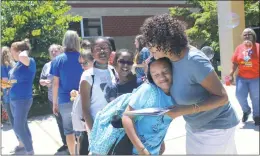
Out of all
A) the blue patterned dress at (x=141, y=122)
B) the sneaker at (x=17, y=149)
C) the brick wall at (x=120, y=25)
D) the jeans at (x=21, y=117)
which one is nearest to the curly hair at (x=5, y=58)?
the jeans at (x=21, y=117)

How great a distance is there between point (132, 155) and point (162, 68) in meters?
0.56

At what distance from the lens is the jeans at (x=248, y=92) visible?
17.3ft

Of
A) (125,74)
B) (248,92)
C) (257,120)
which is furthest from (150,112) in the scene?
(248,92)

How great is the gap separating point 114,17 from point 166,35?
14.9m

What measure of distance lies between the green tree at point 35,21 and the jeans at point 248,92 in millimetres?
4645

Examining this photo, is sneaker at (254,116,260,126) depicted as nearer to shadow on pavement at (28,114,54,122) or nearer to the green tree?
shadow on pavement at (28,114,54,122)

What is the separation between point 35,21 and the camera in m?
8.16

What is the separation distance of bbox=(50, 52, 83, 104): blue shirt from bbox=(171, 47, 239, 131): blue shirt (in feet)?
6.37

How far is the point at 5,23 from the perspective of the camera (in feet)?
25.7

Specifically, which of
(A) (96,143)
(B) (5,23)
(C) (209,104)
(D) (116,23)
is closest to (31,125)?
(B) (5,23)

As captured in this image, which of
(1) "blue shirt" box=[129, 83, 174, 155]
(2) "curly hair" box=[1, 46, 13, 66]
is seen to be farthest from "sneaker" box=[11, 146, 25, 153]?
(1) "blue shirt" box=[129, 83, 174, 155]

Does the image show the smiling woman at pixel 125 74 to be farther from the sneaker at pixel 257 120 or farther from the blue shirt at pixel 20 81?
the sneaker at pixel 257 120

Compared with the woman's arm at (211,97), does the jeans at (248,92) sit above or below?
below

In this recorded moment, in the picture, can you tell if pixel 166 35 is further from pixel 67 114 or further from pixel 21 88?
pixel 21 88
